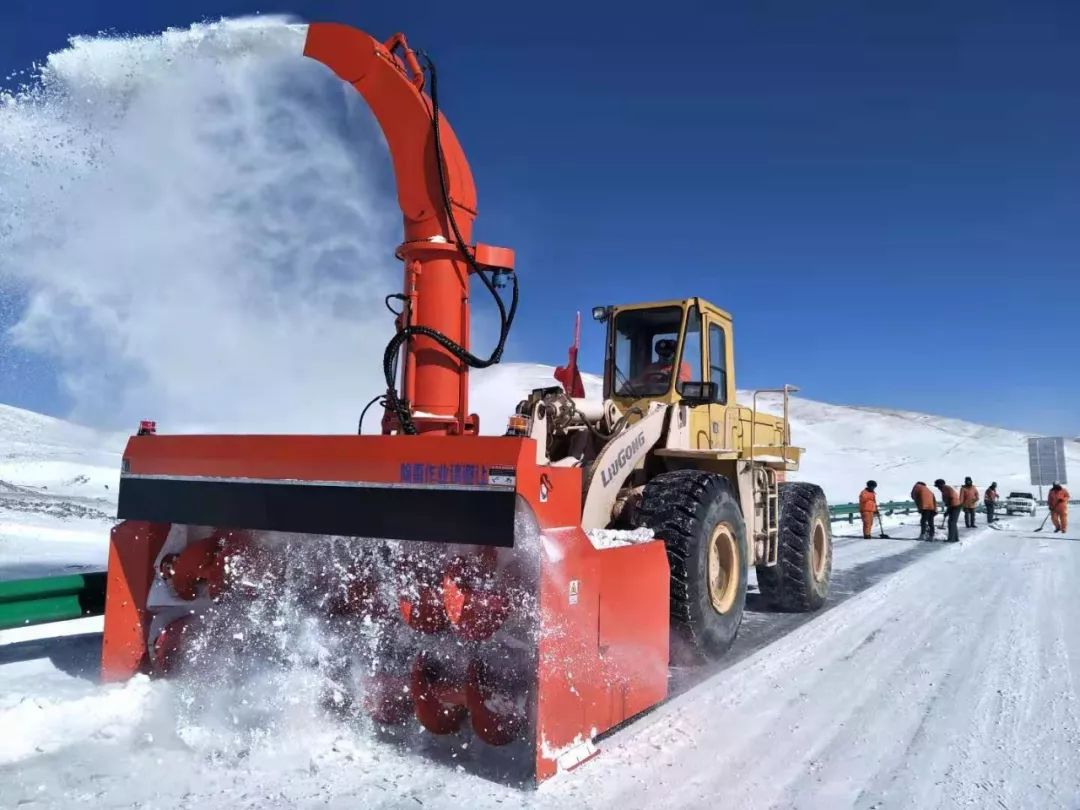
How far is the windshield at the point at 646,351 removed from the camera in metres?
6.43

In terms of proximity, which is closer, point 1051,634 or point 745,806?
point 745,806

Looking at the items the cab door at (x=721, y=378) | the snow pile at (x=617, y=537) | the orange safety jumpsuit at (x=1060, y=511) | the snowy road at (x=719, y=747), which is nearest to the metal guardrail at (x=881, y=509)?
the orange safety jumpsuit at (x=1060, y=511)

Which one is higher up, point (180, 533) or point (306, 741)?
point (180, 533)

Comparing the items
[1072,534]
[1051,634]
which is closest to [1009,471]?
[1072,534]

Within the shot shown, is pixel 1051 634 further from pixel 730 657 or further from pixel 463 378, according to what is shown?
pixel 463 378

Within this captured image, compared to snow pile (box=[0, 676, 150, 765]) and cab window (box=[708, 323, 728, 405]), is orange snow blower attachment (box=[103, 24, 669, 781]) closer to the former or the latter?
snow pile (box=[0, 676, 150, 765])

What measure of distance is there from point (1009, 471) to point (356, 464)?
61.4 metres

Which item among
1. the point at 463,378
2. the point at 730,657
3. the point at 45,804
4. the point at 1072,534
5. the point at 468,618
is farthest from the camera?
the point at 1072,534

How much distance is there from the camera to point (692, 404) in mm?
6145

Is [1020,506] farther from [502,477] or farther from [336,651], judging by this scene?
[502,477]

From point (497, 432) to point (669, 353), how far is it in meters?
2.72

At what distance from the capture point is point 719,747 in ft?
12.1

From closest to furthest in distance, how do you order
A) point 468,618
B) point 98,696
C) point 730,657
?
point 468,618 → point 98,696 → point 730,657

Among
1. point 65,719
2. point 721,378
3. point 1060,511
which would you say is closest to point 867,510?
point 1060,511
